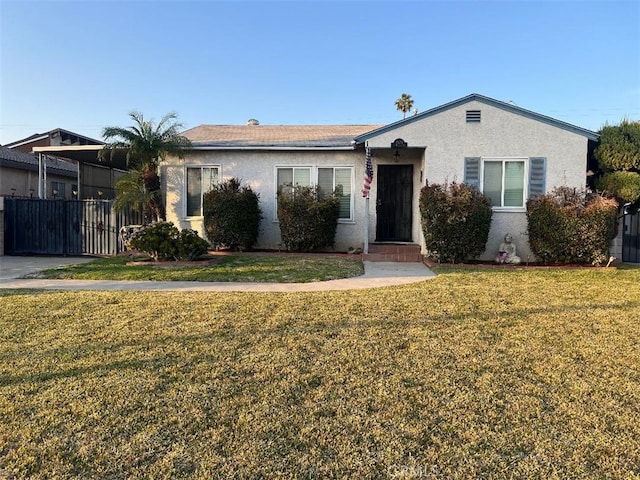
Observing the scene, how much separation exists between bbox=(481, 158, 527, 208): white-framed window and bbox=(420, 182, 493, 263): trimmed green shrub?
0.90 metres

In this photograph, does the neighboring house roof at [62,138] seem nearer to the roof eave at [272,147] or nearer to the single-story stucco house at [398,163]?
the single-story stucco house at [398,163]

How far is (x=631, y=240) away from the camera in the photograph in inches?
478

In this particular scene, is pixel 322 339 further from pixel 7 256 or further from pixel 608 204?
pixel 7 256

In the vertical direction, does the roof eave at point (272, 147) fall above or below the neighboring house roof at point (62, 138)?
below

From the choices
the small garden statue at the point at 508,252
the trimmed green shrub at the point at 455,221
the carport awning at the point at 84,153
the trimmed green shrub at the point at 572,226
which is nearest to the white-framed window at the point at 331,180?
the trimmed green shrub at the point at 455,221

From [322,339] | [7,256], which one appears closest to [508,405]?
[322,339]

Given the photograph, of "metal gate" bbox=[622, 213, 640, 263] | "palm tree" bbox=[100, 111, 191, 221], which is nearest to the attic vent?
"metal gate" bbox=[622, 213, 640, 263]

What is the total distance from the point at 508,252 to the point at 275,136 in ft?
26.3

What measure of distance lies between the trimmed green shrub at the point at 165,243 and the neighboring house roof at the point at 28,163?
40.6 feet

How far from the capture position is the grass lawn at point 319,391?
2.33m

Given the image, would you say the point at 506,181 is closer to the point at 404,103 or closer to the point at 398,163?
the point at 398,163

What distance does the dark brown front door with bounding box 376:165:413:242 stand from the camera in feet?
43.1

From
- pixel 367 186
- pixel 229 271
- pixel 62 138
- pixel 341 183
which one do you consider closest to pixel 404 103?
pixel 62 138

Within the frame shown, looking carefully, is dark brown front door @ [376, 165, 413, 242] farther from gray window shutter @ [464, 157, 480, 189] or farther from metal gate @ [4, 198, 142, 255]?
metal gate @ [4, 198, 142, 255]
